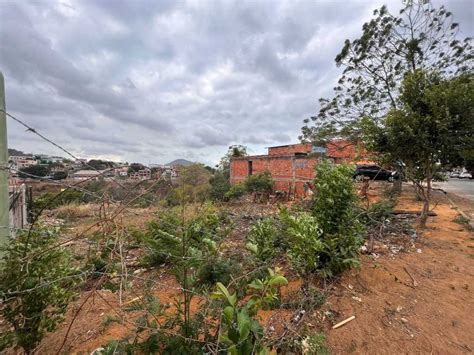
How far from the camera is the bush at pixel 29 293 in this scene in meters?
1.50

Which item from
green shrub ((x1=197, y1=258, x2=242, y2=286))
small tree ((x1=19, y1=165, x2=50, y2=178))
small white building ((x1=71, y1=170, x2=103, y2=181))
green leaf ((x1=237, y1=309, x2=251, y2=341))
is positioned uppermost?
small tree ((x1=19, y1=165, x2=50, y2=178))

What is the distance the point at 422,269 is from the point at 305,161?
1281cm

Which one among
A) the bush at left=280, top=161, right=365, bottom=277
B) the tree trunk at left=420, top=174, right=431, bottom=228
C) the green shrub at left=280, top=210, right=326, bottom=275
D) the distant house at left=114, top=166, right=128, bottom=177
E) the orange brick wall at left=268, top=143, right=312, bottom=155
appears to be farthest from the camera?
the orange brick wall at left=268, top=143, right=312, bottom=155

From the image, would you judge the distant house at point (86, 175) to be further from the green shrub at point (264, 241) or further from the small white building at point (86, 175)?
the green shrub at point (264, 241)

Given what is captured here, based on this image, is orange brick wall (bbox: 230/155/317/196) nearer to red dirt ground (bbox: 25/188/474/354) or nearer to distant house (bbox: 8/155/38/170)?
red dirt ground (bbox: 25/188/474/354)

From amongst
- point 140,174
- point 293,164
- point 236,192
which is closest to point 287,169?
point 293,164

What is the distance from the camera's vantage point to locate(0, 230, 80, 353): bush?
1.50 m

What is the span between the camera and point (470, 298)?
2795 millimetres

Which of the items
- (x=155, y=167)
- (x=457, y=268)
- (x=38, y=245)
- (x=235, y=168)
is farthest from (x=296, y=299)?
(x=235, y=168)

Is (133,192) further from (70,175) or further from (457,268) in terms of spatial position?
(457,268)

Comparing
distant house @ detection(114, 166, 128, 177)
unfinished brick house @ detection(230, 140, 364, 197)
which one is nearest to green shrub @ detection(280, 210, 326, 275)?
distant house @ detection(114, 166, 128, 177)

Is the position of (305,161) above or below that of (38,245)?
above

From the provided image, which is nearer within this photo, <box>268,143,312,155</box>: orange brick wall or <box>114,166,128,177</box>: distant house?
<box>114,166,128,177</box>: distant house

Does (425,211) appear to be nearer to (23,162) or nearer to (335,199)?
(335,199)
